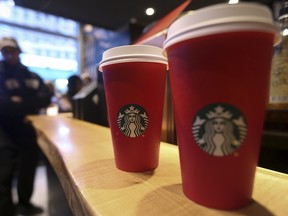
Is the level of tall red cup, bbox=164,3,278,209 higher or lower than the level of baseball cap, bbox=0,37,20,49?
lower

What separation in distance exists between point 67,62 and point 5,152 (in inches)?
152

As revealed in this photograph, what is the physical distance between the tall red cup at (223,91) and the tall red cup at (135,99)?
4.6 inches

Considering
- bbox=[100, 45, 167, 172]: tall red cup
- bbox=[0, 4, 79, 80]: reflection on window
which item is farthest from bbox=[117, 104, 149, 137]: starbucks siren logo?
bbox=[0, 4, 79, 80]: reflection on window

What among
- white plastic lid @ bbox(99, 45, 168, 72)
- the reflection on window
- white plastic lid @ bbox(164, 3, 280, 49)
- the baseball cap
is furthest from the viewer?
the reflection on window

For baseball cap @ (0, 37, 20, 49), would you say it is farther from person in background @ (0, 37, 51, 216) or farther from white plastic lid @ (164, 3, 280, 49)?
white plastic lid @ (164, 3, 280, 49)

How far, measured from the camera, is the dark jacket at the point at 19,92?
188cm

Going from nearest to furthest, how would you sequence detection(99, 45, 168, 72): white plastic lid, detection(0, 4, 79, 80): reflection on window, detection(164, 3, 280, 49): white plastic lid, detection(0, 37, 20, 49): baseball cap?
detection(164, 3, 280, 49): white plastic lid, detection(99, 45, 168, 72): white plastic lid, detection(0, 37, 20, 49): baseball cap, detection(0, 4, 79, 80): reflection on window

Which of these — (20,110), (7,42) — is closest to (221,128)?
(20,110)

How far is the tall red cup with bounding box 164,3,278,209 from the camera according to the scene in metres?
0.27

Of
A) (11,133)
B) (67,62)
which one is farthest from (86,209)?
(67,62)

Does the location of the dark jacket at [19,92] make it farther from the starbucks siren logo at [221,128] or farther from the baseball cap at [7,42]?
the starbucks siren logo at [221,128]

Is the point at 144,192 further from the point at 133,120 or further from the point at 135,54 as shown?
the point at 135,54

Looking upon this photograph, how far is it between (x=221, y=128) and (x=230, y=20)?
0.44 feet

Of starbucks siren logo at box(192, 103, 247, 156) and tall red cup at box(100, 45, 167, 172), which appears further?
tall red cup at box(100, 45, 167, 172)
